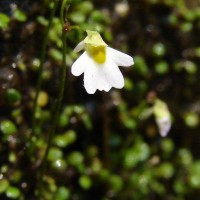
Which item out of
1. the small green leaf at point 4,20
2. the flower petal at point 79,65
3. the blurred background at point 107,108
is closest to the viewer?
the flower petal at point 79,65

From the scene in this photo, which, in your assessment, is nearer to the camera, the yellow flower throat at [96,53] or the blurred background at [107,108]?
the yellow flower throat at [96,53]

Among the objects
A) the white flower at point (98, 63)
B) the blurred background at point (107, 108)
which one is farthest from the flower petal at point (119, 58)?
the blurred background at point (107, 108)

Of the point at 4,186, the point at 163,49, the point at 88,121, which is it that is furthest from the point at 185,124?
the point at 4,186

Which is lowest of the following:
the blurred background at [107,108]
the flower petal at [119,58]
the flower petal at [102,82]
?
the blurred background at [107,108]

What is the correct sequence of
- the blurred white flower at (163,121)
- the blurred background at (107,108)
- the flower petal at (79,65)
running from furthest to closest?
1. the blurred white flower at (163,121)
2. the blurred background at (107,108)
3. the flower petal at (79,65)

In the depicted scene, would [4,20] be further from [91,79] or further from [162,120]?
[162,120]

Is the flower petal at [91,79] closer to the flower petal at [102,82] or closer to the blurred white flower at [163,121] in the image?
the flower petal at [102,82]

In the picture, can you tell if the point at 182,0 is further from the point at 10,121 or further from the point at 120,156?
the point at 10,121

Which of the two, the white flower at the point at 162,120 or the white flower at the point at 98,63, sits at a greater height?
the white flower at the point at 98,63
